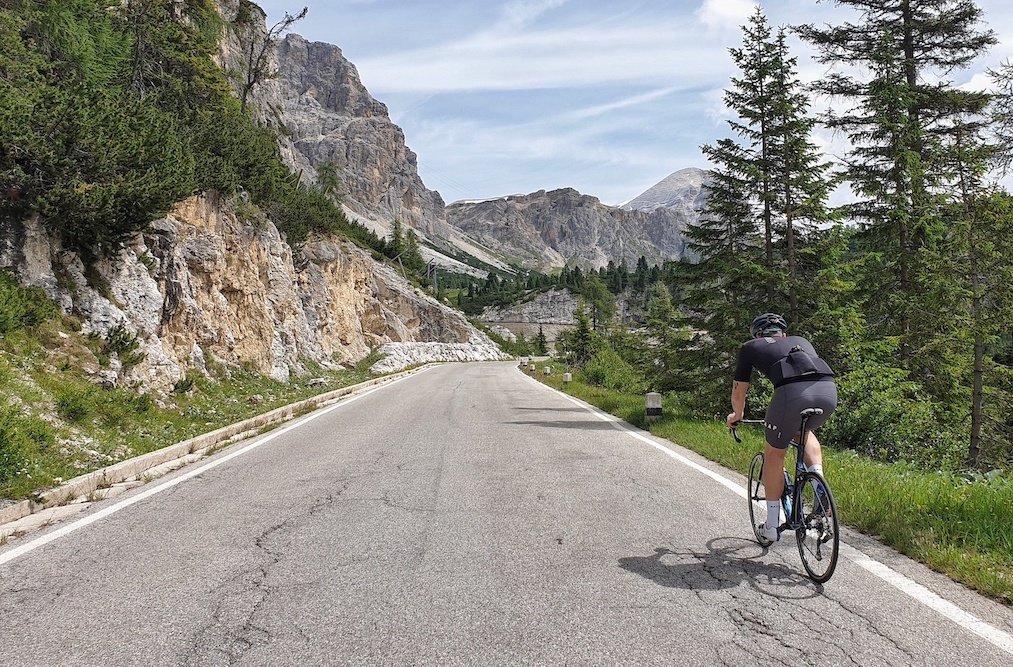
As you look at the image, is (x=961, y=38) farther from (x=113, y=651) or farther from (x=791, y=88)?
(x=113, y=651)

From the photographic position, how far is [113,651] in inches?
125

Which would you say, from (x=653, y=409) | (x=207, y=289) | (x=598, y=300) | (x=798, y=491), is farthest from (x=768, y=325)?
(x=598, y=300)

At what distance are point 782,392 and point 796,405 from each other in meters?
0.14

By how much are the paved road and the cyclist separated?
1.91ft

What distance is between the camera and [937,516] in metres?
5.22

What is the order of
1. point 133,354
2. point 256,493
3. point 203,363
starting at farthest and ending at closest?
1. point 203,363
2. point 133,354
3. point 256,493

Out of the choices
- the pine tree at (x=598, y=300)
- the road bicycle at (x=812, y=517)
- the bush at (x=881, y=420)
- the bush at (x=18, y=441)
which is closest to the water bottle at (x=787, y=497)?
the road bicycle at (x=812, y=517)

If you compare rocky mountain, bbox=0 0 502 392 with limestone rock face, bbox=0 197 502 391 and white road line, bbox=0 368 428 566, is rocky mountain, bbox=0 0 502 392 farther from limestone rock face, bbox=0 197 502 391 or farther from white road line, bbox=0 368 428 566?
white road line, bbox=0 368 428 566

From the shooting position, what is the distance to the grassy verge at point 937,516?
4.20 metres

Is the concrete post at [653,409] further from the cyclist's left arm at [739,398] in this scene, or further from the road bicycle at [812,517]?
the road bicycle at [812,517]

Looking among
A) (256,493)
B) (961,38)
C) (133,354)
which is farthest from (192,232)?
(961,38)

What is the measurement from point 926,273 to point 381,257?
65.0 metres

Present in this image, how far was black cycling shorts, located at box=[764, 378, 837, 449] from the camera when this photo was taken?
4.35m

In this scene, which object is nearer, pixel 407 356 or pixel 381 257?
pixel 407 356
